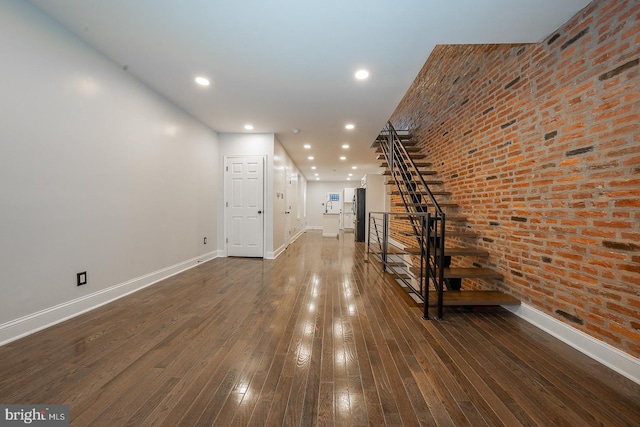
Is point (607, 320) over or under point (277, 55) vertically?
under

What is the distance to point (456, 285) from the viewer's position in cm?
279

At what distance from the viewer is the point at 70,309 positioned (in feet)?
7.04

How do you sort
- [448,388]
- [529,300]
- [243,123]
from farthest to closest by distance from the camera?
1. [243,123]
2. [529,300]
3. [448,388]

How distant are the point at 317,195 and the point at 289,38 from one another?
1022cm

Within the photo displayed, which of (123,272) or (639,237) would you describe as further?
(123,272)

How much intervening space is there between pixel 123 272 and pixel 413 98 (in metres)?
5.65

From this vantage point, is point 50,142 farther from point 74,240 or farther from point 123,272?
point 123,272

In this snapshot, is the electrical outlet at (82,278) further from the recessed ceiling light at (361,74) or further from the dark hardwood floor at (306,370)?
the recessed ceiling light at (361,74)

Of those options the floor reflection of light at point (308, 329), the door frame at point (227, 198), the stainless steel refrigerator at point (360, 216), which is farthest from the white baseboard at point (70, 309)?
the stainless steel refrigerator at point (360, 216)

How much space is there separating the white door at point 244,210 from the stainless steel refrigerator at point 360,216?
3756 millimetres

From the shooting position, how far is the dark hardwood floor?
118 cm

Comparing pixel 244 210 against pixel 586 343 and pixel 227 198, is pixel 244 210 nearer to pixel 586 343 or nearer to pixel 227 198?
pixel 227 198

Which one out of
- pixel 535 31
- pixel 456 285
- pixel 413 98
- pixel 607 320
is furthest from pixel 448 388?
pixel 413 98

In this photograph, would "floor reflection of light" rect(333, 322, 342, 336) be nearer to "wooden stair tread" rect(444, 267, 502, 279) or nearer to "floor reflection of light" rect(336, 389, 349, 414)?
"floor reflection of light" rect(336, 389, 349, 414)
